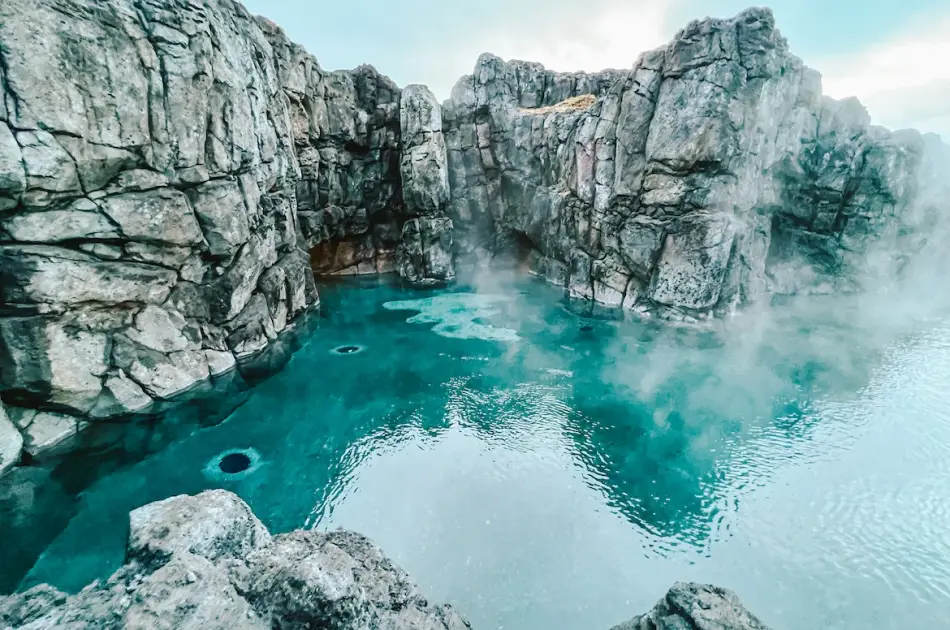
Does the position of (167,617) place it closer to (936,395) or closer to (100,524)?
(100,524)

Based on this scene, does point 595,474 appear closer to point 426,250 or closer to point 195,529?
point 195,529

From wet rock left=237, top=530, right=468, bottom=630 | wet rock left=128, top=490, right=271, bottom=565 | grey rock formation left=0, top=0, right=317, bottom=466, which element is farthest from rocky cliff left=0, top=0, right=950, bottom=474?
wet rock left=237, top=530, right=468, bottom=630

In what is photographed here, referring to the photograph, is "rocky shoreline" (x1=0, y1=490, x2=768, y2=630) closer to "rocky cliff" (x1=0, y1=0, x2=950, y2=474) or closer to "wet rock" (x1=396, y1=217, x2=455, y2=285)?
"rocky cliff" (x1=0, y1=0, x2=950, y2=474)

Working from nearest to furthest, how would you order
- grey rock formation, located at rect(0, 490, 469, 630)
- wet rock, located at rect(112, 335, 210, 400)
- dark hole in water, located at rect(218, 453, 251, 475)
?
grey rock formation, located at rect(0, 490, 469, 630), dark hole in water, located at rect(218, 453, 251, 475), wet rock, located at rect(112, 335, 210, 400)

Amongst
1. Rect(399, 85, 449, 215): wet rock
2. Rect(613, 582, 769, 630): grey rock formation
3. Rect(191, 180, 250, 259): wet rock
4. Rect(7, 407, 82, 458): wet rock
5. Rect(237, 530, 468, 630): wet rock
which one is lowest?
Rect(7, 407, 82, 458): wet rock

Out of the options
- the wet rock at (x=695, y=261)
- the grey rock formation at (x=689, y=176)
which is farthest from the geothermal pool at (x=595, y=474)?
the grey rock formation at (x=689, y=176)

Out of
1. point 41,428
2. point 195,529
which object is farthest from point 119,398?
point 195,529

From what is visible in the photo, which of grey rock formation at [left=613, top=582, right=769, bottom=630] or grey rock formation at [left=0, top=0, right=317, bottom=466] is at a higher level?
grey rock formation at [left=0, top=0, right=317, bottom=466]

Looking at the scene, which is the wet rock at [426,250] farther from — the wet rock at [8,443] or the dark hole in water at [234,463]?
the wet rock at [8,443]
